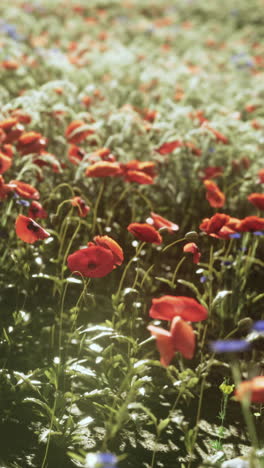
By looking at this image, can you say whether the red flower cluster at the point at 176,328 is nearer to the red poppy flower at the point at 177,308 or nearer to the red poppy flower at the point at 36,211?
the red poppy flower at the point at 177,308

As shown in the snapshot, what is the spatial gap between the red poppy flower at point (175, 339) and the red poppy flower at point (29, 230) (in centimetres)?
60

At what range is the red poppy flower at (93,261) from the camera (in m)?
1.63

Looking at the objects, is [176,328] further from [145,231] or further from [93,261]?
[145,231]

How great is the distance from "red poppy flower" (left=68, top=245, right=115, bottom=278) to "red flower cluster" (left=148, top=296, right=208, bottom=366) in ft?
1.06

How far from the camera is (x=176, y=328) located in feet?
4.26

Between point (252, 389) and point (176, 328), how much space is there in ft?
0.73

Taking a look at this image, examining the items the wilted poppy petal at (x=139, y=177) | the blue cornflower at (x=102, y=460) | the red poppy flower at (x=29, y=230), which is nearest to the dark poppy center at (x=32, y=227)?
Answer: the red poppy flower at (x=29, y=230)

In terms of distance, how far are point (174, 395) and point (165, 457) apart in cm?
31

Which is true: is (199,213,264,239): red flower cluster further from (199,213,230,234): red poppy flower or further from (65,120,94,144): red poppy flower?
(65,120,94,144): red poppy flower

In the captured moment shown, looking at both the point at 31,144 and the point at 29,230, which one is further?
the point at 31,144

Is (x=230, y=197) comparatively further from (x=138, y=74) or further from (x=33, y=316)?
(x=138, y=74)

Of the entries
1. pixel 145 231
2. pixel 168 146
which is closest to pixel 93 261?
Answer: pixel 145 231

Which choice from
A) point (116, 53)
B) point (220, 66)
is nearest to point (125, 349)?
point (116, 53)

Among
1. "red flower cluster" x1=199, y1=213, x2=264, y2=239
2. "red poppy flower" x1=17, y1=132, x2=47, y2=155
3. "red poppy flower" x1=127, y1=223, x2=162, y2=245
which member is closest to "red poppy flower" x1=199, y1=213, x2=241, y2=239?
"red flower cluster" x1=199, y1=213, x2=264, y2=239
